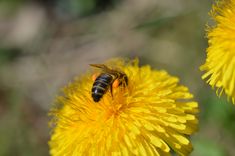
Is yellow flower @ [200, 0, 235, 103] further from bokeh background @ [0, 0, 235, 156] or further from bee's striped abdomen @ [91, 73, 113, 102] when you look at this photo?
bokeh background @ [0, 0, 235, 156]

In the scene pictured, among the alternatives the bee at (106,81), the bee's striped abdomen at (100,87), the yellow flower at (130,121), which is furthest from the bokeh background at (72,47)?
the bee's striped abdomen at (100,87)

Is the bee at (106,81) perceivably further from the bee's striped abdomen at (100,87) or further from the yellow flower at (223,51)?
the yellow flower at (223,51)

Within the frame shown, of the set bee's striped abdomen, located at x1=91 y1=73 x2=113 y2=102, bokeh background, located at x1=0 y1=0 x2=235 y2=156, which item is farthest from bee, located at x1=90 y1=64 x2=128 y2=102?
bokeh background, located at x1=0 y1=0 x2=235 y2=156

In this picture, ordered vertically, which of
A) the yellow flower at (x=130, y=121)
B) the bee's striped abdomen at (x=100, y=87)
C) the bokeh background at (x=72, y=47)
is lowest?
the yellow flower at (x=130, y=121)

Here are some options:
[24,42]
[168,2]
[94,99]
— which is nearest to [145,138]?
[94,99]

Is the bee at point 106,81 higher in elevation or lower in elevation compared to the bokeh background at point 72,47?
lower

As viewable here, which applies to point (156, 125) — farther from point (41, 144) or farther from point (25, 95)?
point (25, 95)

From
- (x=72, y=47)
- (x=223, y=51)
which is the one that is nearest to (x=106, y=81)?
(x=223, y=51)
